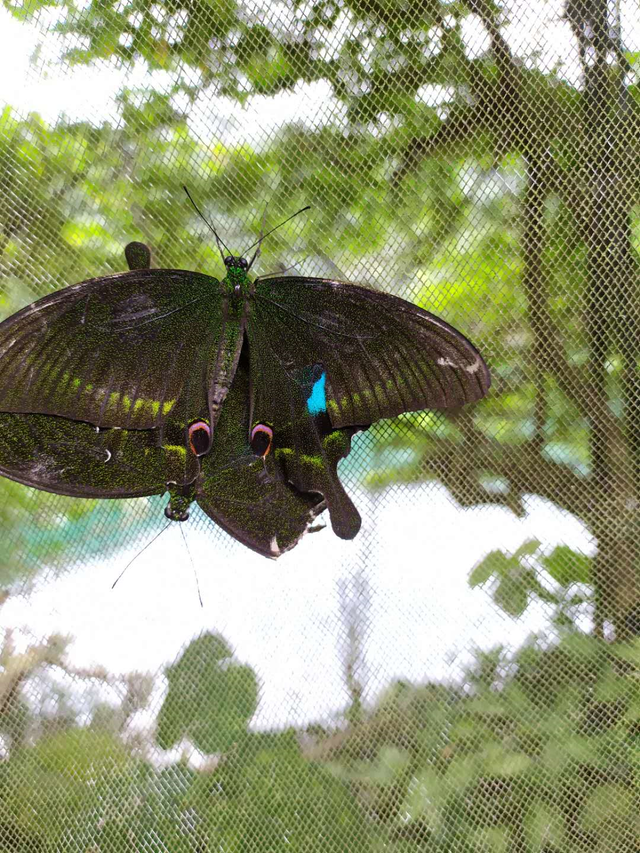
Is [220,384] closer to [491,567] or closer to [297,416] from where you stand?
[297,416]

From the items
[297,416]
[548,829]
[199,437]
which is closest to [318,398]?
[297,416]

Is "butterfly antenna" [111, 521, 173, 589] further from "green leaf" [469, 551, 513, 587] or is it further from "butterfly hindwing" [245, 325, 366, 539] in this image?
"green leaf" [469, 551, 513, 587]

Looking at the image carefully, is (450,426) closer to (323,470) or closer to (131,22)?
(323,470)

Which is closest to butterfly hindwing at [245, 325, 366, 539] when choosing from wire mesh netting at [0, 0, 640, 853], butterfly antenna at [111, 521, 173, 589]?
wire mesh netting at [0, 0, 640, 853]

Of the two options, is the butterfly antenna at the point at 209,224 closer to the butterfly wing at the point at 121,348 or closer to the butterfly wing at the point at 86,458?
the butterfly wing at the point at 121,348

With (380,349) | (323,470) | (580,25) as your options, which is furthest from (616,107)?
(323,470)
